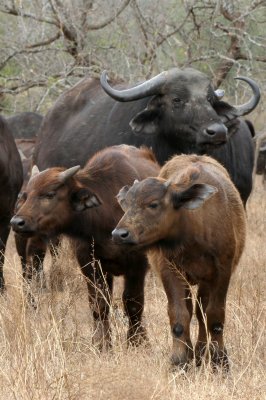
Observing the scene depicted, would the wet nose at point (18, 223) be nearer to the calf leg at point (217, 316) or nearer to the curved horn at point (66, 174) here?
the curved horn at point (66, 174)

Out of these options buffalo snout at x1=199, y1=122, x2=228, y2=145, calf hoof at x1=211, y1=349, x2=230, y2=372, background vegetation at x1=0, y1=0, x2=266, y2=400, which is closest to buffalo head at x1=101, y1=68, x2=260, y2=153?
buffalo snout at x1=199, y1=122, x2=228, y2=145

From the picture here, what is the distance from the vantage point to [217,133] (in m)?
9.43

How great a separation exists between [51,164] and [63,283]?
2.86 m

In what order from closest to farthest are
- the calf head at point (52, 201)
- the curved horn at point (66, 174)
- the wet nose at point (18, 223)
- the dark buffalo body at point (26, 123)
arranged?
the wet nose at point (18, 223), the calf head at point (52, 201), the curved horn at point (66, 174), the dark buffalo body at point (26, 123)

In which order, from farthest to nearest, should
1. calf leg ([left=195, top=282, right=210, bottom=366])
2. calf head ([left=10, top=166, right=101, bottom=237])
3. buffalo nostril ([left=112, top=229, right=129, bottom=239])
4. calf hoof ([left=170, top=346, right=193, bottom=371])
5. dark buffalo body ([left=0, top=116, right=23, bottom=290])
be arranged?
dark buffalo body ([left=0, top=116, right=23, bottom=290]) → calf head ([left=10, top=166, right=101, bottom=237]) → calf leg ([left=195, top=282, right=210, bottom=366]) → calf hoof ([left=170, top=346, right=193, bottom=371]) → buffalo nostril ([left=112, top=229, right=129, bottom=239])

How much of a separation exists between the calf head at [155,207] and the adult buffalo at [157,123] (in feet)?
10.3

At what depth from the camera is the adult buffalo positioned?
388 inches

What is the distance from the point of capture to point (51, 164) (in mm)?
11055

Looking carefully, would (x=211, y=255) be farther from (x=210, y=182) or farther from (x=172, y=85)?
(x=172, y=85)

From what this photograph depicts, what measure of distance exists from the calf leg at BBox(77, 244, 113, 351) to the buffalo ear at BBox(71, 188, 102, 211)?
0.33 m

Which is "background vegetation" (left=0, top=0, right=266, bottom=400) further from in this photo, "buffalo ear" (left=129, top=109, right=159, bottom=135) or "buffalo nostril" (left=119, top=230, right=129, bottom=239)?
"buffalo ear" (left=129, top=109, right=159, bottom=135)

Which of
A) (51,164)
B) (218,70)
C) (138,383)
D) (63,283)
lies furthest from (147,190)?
(218,70)

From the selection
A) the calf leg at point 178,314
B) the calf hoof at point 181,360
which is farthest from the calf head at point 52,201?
the calf hoof at point 181,360

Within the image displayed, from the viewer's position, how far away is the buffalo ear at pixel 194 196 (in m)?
6.24
